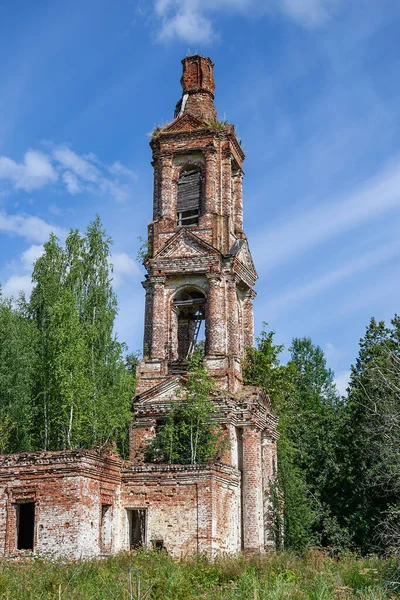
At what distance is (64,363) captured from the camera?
2231 centimetres

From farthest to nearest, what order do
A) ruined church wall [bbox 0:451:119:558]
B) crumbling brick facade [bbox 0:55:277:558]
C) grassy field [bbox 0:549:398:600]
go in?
1. crumbling brick facade [bbox 0:55:277:558]
2. ruined church wall [bbox 0:451:119:558]
3. grassy field [bbox 0:549:398:600]

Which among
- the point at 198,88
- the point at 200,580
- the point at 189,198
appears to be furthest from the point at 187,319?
the point at 200,580

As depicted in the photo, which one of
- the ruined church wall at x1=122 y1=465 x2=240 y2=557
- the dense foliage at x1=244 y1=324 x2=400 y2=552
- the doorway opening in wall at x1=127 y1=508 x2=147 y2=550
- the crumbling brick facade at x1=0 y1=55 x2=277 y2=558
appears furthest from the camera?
the dense foliage at x1=244 y1=324 x2=400 y2=552

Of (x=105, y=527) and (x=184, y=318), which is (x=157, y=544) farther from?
(x=184, y=318)

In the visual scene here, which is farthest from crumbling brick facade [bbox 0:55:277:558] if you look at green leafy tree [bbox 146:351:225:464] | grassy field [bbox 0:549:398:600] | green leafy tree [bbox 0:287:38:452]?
green leafy tree [bbox 0:287:38:452]

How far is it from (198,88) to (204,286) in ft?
28.1

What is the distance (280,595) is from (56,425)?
1395 cm

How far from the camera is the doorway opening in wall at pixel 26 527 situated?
20487 millimetres

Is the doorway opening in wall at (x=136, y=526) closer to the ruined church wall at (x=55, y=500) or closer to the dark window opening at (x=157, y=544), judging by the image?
the dark window opening at (x=157, y=544)

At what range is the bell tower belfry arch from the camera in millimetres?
25203

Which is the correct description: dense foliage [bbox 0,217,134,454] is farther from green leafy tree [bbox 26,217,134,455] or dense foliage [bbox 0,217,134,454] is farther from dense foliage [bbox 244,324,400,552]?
dense foliage [bbox 244,324,400,552]

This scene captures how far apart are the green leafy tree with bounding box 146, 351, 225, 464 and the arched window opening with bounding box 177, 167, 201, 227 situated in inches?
253

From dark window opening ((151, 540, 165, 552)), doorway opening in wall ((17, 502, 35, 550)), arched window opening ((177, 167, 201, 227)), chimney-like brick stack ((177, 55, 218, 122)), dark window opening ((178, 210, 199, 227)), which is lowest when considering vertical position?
dark window opening ((151, 540, 165, 552))

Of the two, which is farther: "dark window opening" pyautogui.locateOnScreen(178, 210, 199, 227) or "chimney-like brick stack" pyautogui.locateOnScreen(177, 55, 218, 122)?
"chimney-like brick stack" pyautogui.locateOnScreen(177, 55, 218, 122)
